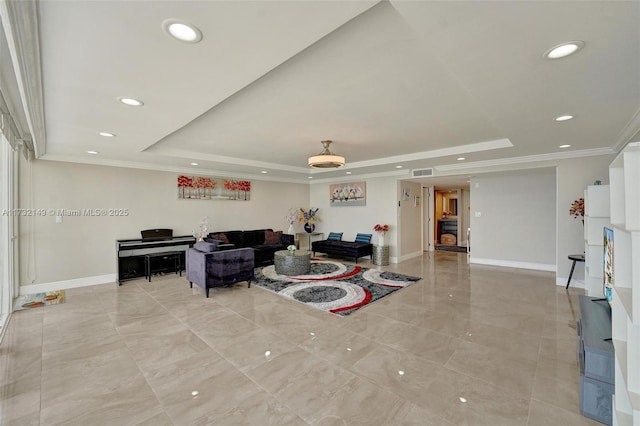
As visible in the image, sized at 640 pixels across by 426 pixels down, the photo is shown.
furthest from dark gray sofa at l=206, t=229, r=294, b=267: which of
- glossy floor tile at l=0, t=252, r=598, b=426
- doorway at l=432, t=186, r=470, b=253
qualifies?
doorway at l=432, t=186, r=470, b=253

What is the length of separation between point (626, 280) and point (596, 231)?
2.01 metres

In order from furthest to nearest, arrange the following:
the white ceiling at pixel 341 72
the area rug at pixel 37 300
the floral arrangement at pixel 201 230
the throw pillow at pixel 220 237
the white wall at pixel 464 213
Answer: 1. the white wall at pixel 464 213
2. the throw pillow at pixel 220 237
3. the floral arrangement at pixel 201 230
4. the area rug at pixel 37 300
5. the white ceiling at pixel 341 72

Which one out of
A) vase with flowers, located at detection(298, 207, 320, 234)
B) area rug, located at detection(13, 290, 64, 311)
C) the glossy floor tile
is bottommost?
the glossy floor tile

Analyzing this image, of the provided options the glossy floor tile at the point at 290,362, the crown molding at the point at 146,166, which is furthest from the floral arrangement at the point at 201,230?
the glossy floor tile at the point at 290,362

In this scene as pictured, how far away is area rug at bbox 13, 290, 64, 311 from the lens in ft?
13.2

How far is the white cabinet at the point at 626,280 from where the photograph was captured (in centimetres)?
112

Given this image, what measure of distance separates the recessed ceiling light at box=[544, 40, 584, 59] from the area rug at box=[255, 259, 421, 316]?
3.25 metres

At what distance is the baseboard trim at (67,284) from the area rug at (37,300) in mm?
134

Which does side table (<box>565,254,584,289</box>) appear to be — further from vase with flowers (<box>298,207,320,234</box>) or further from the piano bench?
the piano bench

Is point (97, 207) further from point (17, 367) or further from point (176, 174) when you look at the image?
point (17, 367)

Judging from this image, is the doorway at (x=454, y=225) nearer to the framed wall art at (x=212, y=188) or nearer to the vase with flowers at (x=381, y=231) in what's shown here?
the vase with flowers at (x=381, y=231)

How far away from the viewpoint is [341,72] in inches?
87.0

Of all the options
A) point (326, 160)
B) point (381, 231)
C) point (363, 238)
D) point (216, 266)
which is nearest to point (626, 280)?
point (326, 160)

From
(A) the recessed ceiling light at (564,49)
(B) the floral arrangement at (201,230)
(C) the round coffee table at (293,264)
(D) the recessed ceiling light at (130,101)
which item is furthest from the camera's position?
(B) the floral arrangement at (201,230)
